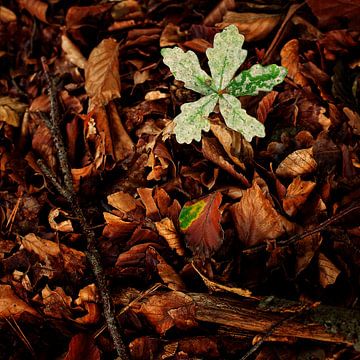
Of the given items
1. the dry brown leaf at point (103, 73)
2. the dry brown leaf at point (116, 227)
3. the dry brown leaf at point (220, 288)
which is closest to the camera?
the dry brown leaf at point (220, 288)

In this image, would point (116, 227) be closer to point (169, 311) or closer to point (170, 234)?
point (170, 234)

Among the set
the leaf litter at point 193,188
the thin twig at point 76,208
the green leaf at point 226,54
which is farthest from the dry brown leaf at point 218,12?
the thin twig at point 76,208

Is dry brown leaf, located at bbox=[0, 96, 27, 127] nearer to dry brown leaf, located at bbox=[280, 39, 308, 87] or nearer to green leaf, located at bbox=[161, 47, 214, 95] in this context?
green leaf, located at bbox=[161, 47, 214, 95]

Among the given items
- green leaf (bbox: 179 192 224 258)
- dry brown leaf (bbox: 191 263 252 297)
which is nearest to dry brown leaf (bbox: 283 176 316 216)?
green leaf (bbox: 179 192 224 258)

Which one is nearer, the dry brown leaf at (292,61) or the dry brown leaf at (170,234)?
the dry brown leaf at (170,234)

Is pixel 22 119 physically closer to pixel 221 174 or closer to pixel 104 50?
pixel 104 50

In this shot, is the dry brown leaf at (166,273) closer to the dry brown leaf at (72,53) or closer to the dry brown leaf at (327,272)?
the dry brown leaf at (327,272)
